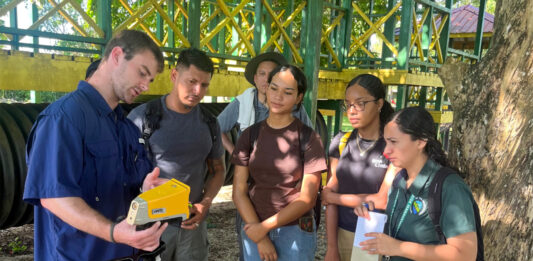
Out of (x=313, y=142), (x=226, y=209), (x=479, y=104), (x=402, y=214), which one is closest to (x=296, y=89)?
(x=313, y=142)

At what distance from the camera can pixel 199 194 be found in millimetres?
2697

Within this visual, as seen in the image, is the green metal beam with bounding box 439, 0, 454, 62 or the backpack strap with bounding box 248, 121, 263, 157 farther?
the green metal beam with bounding box 439, 0, 454, 62

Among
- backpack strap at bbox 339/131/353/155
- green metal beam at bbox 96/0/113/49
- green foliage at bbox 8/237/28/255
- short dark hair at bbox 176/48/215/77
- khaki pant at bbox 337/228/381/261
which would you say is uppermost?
green metal beam at bbox 96/0/113/49

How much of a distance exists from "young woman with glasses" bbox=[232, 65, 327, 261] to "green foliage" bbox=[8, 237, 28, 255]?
3.08 meters

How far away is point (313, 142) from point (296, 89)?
1.14ft

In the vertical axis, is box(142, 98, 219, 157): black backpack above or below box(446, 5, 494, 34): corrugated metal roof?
below

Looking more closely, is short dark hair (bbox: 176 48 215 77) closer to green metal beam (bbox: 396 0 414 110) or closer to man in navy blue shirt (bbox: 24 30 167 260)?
man in navy blue shirt (bbox: 24 30 167 260)

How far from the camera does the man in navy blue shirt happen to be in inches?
55.0

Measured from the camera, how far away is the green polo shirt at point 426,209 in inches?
62.1

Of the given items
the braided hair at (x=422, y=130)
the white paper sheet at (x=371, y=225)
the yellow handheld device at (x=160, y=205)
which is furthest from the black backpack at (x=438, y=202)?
the yellow handheld device at (x=160, y=205)

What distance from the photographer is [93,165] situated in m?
1.55

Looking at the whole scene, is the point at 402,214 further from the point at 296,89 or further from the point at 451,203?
the point at 296,89

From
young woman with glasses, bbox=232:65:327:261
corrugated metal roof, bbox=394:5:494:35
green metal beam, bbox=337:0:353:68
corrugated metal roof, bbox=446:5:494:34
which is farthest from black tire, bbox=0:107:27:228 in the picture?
corrugated metal roof, bbox=446:5:494:34

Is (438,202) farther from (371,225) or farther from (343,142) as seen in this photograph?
(343,142)
